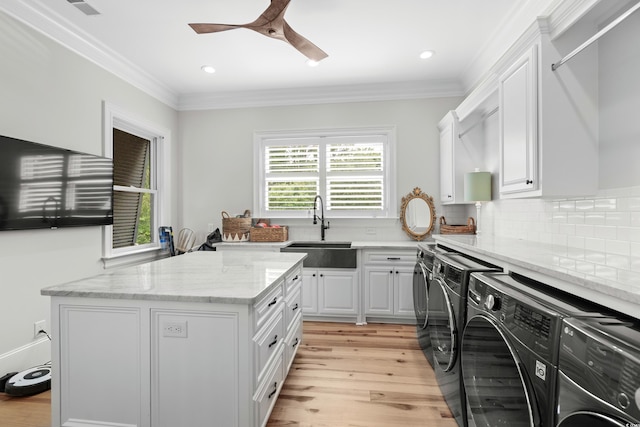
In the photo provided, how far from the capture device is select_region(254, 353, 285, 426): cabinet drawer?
1.55m

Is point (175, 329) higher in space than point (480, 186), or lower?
lower

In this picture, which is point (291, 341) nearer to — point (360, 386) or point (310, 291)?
point (360, 386)

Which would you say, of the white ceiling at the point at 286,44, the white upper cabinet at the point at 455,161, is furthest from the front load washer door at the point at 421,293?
the white ceiling at the point at 286,44

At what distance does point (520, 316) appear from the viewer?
108 cm

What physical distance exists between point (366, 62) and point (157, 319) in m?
3.11

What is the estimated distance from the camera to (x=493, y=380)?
4.21 ft

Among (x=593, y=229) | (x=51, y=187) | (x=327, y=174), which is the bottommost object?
(x=593, y=229)

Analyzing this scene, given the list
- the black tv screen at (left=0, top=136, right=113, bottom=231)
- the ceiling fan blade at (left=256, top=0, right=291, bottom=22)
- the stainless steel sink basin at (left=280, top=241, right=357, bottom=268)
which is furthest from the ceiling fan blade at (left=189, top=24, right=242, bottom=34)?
the stainless steel sink basin at (left=280, top=241, right=357, bottom=268)

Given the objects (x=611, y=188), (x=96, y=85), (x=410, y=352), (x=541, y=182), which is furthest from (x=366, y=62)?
(x=410, y=352)

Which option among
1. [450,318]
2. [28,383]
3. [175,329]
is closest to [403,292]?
[450,318]

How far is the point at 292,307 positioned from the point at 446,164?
250 cm

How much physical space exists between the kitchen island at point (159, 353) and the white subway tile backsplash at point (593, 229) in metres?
1.41

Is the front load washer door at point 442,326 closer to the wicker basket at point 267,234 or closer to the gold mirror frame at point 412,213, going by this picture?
the gold mirror frame at point 412,213

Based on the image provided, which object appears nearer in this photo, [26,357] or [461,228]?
[26,357]
